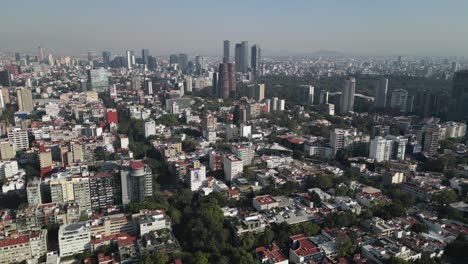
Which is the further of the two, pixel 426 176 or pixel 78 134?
pixel 78 134

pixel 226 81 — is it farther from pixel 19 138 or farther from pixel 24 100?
pixel 19 138

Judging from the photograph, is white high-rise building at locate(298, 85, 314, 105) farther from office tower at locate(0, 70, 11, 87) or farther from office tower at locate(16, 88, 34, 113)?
office tower at locate(0, 70, 11, 87)

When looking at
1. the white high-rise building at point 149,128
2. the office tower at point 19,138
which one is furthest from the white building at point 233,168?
the office tower at point 19,138

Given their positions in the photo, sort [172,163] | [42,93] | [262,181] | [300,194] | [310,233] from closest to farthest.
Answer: [310,233], [300,194], [262,181], [172,163], [42,93]

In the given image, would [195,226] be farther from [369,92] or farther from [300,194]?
[369,92]

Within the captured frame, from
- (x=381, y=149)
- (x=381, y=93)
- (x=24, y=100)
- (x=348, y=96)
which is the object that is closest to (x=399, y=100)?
(x=381, y=93)

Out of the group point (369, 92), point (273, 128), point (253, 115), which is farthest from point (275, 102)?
point (369, 92)
